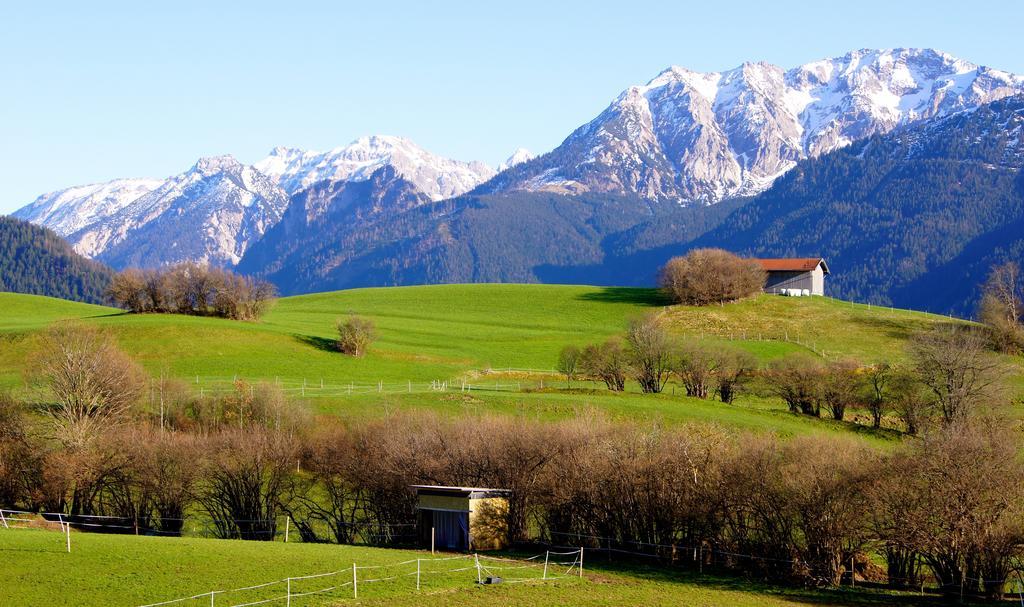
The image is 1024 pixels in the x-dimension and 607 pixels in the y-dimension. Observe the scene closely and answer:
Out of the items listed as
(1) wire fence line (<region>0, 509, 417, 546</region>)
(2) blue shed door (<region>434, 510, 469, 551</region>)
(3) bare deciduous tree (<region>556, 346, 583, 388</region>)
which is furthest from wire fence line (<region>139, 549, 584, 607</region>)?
(3) bare deciduous tree (<region>556, 346, 583, 388</region>)

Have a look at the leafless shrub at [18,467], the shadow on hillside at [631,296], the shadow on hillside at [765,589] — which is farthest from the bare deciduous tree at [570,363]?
the shadow on hillside at [631,296]

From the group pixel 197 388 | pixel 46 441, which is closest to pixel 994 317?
pixel 197 388

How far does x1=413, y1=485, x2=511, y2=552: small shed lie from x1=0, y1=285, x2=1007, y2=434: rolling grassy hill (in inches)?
580

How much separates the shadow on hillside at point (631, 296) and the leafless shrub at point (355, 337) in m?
56.1

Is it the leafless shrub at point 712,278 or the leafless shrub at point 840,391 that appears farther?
the leafless shrub at point 712,278

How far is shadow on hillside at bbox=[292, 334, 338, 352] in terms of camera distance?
110 metres

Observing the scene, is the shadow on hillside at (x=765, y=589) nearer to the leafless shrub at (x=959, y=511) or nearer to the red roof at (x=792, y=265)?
the leafless shrub at (x=959, y=511)

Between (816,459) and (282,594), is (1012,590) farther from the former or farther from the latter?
(282,594)

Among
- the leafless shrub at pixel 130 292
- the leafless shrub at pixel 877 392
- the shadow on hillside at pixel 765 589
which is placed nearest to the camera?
the shadow on hillside at pixel 765 589

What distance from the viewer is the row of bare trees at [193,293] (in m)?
125

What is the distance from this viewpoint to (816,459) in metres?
54.1

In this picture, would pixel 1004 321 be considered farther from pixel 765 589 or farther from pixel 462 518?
pixel 462 518

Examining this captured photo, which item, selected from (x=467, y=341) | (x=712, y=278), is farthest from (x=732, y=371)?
(x=712, y=278)

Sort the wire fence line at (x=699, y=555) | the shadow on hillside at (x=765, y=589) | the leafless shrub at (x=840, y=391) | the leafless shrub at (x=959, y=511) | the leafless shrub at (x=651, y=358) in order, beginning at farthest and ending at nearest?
the leafless shrub at (x=651, y=358), the leafless shrub at (x=840, y=391), the wire fence line at (x=699, y=555), the leafless shrub at (x=959, y=511), the shadow on hillside at (x=765, y=589)
